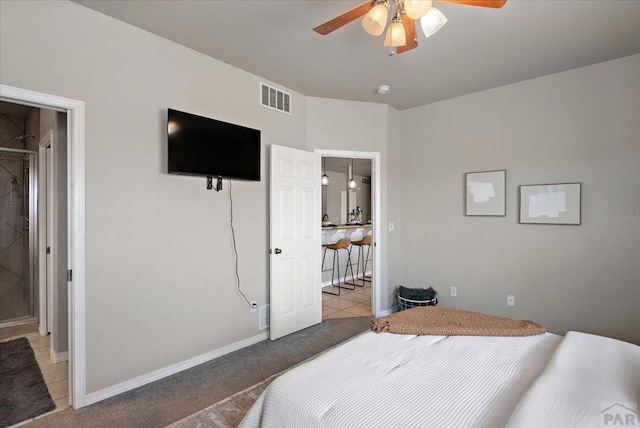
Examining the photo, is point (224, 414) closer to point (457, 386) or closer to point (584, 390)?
point (457, 386)

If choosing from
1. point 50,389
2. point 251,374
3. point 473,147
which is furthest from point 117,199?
point 473,147

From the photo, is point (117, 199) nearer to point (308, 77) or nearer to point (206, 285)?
point (206, 285)

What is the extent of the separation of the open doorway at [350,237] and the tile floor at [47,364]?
2.59 m

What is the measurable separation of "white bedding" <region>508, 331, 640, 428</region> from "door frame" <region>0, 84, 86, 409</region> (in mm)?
2474

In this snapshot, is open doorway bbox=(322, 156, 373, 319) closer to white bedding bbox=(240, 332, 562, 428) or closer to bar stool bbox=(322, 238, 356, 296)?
bar stool bbox=(322, 238, 356, 296)

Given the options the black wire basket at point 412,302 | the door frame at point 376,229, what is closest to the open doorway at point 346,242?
the door frame at point 376,229

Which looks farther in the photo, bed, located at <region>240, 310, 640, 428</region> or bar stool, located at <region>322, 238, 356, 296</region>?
bar stool, located at <region>322, 238, 356, 296</region>

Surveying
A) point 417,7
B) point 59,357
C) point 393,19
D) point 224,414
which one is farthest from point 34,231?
point 417,7

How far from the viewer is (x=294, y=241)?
11.4 ft

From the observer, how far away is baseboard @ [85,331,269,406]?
2213 mm

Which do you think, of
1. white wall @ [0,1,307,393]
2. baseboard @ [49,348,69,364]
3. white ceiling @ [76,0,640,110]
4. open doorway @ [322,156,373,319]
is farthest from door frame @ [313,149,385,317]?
baseboard @ [49,348,69,364]

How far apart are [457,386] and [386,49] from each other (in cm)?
247

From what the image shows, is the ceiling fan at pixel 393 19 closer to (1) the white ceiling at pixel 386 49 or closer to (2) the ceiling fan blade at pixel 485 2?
(2) the ceiling fan blade at pixel 485 2

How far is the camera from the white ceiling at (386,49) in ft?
7.06
